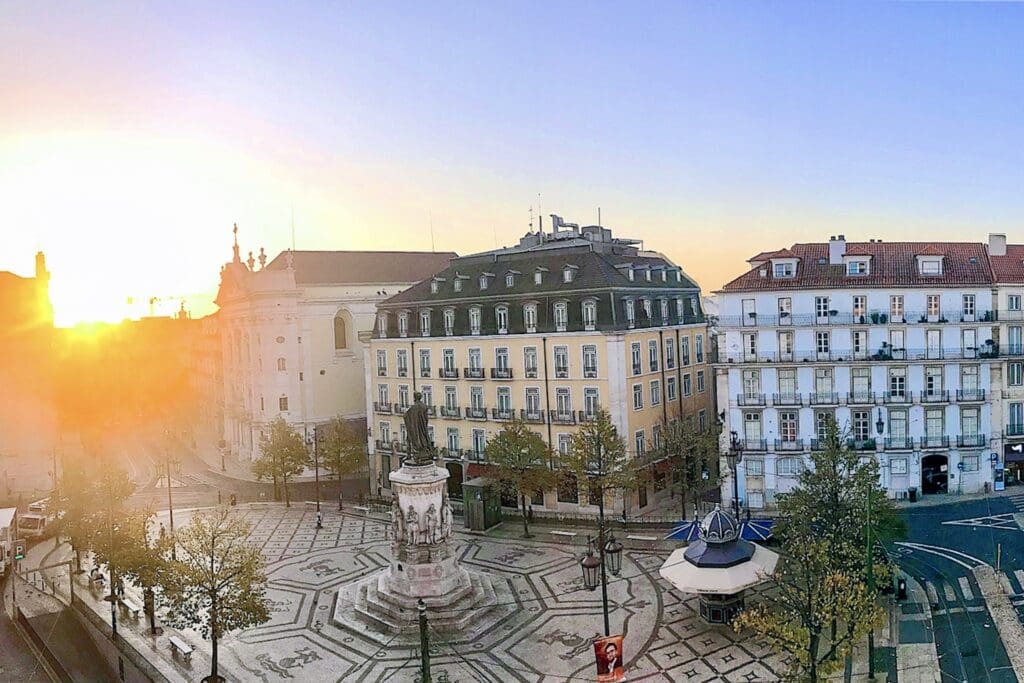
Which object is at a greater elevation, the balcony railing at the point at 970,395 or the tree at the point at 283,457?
the balcony railing at the point at 970,395

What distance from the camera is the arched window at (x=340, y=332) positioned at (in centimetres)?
6228

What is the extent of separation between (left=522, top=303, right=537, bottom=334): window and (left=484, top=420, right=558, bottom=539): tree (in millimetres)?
5443

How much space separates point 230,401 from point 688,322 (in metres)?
39.8

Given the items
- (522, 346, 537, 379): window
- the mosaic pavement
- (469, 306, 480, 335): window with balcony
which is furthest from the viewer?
(469, 306, 480, 335): window with balcony

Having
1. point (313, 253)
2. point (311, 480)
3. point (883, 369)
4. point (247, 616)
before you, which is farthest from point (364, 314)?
point (247, 616)

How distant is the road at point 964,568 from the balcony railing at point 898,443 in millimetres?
2968

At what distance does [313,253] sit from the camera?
63.4 metres

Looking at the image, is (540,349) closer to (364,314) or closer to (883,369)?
(883,369)

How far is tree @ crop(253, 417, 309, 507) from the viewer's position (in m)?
47.8

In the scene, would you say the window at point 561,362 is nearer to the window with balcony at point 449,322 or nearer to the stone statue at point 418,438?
the window with balcony at point 449,322

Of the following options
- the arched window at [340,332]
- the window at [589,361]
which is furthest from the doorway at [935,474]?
the arched window at [340,332]

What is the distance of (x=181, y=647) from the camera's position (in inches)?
978

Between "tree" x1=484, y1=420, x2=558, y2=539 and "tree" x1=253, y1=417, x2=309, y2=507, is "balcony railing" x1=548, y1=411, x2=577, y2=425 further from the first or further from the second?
"tree" x1=253, y1=417, x2=309, y2=507

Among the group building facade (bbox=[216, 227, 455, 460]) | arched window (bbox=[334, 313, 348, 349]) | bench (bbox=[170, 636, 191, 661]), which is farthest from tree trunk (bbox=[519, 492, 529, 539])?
arched window (bbox=[334, 313, 348, 349])
